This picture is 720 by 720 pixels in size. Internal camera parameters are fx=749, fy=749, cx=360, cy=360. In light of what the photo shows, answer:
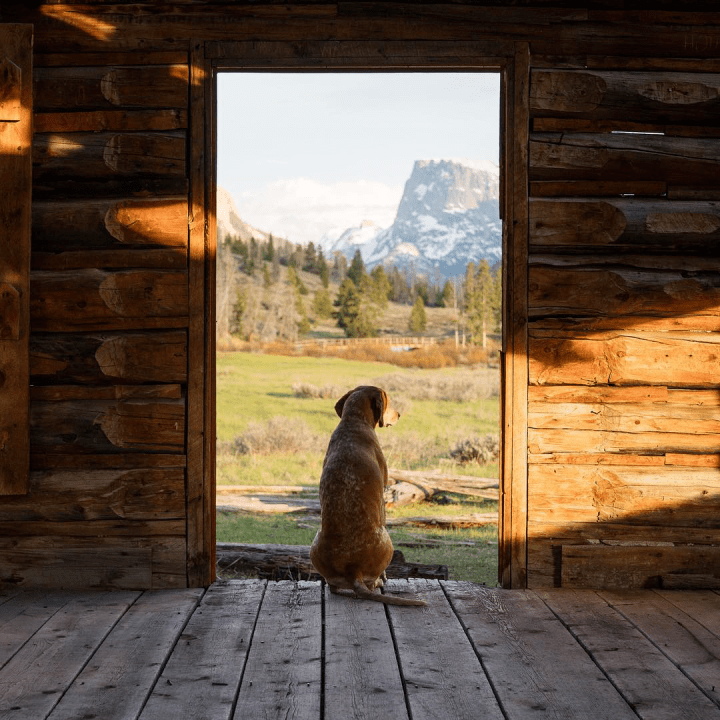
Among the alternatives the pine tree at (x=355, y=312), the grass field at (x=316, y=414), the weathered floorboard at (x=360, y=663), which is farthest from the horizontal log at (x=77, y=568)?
the pine tree at (x=355, y=312)

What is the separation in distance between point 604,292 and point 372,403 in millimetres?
1422

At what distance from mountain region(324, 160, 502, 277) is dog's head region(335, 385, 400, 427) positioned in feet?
43.7

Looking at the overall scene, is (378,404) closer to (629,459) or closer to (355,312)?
(629,459)

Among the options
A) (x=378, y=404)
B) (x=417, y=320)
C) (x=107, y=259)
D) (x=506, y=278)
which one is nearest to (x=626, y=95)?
(x=506, y=278)

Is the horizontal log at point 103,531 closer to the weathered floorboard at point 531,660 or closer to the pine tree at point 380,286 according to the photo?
the weathered floorboard at point 531,660

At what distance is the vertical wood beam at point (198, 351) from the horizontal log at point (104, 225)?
90 mm

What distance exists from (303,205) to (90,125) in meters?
16.1

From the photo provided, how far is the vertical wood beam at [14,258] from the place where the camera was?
3.95m

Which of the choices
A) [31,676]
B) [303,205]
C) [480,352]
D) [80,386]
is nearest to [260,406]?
[480,352]

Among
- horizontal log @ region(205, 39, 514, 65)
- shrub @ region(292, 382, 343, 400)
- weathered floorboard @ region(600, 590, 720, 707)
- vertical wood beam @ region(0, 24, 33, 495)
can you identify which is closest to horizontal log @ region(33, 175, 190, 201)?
vertical wood beam @ region(0, 24, 33, 495)

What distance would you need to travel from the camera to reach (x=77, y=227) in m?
4.07

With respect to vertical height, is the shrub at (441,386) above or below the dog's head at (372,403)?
below

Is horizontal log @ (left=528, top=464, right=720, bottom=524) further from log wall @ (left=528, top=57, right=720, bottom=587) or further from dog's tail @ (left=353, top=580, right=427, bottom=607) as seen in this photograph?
dog's tail @ (left=353, top=580, right=427, bottom=607)

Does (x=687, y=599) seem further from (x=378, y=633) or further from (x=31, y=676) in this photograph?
(x=31, y=676)
